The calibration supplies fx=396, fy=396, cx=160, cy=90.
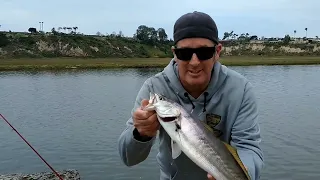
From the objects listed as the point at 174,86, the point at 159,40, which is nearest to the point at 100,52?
the point at 159,40

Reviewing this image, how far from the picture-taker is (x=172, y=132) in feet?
11.7

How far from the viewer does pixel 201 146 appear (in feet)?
11.5

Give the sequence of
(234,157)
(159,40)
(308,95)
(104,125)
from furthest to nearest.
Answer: (159,40) < (308,95) < (104,125) < (234,157)

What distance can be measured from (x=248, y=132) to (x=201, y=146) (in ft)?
2.34

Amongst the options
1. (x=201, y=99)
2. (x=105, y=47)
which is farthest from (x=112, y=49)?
(x=201, y=99)

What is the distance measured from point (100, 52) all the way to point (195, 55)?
122031 mm

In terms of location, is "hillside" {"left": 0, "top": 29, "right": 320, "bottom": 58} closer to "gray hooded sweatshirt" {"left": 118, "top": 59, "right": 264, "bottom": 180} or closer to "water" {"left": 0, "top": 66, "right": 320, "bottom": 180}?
"water" {"left": 0, "top": 66, "right": 320, "bottom": 180}

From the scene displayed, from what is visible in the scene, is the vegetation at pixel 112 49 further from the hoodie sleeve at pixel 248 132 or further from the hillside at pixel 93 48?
the hoodie sleeve at pixel 248 132

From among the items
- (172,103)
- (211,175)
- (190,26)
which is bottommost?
(211,175)

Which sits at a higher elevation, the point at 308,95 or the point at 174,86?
the point at 174,86

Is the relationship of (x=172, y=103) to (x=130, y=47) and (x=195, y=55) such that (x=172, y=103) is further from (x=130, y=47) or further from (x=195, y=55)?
(x=130, y=47)

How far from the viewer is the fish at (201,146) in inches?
138

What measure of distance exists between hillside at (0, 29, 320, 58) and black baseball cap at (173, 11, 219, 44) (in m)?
105

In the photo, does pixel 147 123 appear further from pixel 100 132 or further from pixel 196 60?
pixel 100 132
